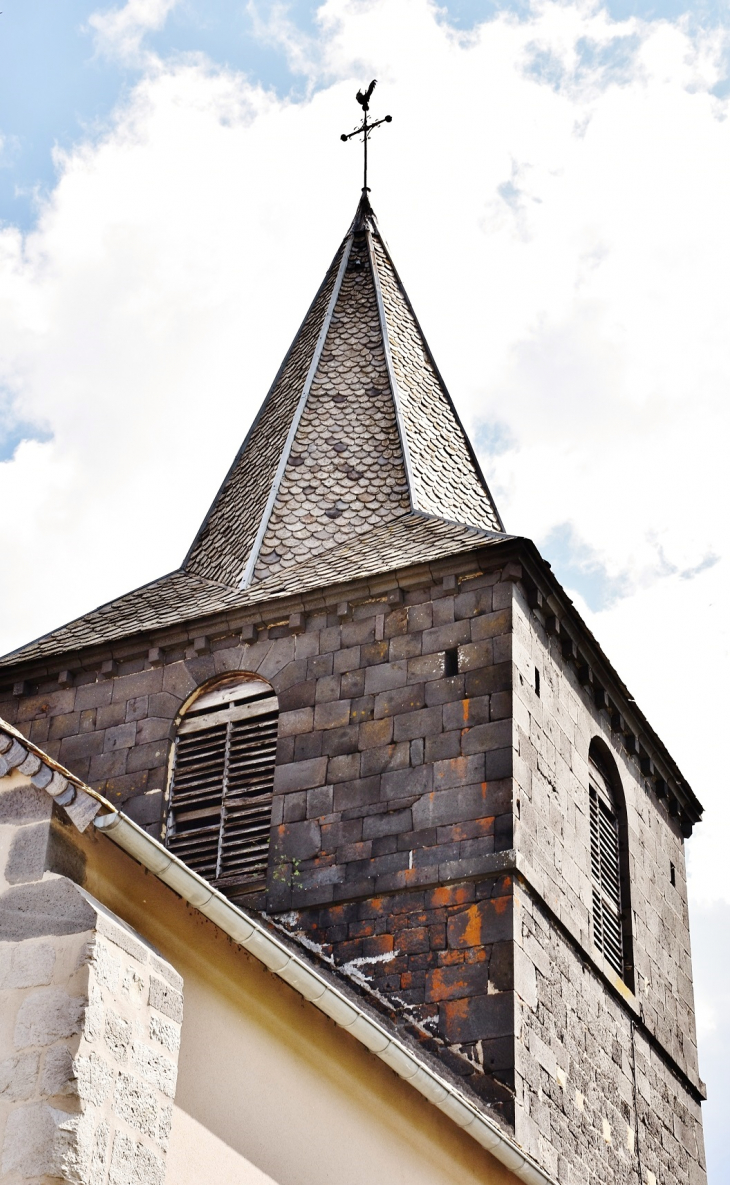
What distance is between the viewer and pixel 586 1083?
12477 mm

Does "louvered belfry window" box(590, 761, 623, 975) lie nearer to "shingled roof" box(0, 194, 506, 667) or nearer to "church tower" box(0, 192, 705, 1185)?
"church tower" box(0, 192, 705, 1185)

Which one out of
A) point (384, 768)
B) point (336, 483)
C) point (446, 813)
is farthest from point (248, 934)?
point (336, 483)

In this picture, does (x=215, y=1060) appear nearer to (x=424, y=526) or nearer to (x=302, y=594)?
(x=302, y=594)

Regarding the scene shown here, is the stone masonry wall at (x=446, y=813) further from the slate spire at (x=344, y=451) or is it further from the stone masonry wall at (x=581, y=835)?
the slate spire at (x=344, y=451)

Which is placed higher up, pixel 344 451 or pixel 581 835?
pixel 344 451

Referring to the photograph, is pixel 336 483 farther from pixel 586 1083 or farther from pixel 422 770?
pixel 586 1083

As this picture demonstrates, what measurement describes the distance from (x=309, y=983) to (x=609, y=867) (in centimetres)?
659

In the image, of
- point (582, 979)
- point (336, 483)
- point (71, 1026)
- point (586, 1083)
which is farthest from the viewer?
point (336, 483)

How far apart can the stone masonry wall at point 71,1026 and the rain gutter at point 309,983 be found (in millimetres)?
380

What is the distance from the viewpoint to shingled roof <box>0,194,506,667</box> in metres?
15.0

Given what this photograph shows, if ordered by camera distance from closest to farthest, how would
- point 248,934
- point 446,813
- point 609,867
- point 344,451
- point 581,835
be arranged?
point 248,934 → point 446,813 → point 581,835 → point 609,867 → point 344,451

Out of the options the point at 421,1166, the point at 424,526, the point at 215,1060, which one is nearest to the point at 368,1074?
the point at 421,1166

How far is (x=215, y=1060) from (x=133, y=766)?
249 inches

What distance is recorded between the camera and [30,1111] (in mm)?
6480
